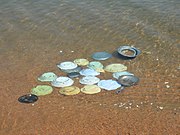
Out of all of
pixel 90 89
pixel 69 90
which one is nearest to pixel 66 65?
pixel 69 90

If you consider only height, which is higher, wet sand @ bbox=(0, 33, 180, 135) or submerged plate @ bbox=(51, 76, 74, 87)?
submerged plate @ bbox=(51, 76, 74, 87)

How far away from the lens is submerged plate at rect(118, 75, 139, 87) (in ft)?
28.5

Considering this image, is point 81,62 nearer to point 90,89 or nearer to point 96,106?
point 90,89

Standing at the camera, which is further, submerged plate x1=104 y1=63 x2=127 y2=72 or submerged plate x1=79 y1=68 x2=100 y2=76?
submerged plate x1=104 y1=63 x2=127 y2=72

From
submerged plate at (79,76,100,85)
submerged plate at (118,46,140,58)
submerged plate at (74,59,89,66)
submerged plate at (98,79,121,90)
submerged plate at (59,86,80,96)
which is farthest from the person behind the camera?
submerged plate at (118,46,140,58)

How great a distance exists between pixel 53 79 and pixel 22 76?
0.82 meters

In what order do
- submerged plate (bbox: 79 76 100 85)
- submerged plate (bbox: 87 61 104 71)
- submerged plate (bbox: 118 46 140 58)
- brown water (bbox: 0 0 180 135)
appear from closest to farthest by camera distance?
brown water (bbox: 0 0 180 135) → submerged plate (bbox: 79 76 100 85) → submerged plate (bbox: 87 61 104 71) → submerged plate (bbox: 118 46 140 58)

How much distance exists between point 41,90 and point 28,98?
0.41 meters

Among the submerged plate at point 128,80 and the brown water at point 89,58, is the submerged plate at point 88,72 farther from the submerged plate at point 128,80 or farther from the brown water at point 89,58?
the submerged plate at point 128,80

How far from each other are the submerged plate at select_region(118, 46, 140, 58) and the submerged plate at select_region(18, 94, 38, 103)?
2.87 m

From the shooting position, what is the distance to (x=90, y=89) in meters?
8.52

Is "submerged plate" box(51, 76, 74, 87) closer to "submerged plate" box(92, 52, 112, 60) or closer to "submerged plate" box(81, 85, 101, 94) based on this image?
"submerged plate" box(81, 85, 101, 94)

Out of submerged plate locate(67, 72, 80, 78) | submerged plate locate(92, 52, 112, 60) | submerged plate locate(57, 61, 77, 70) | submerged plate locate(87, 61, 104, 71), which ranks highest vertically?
submerged plate locate(92, 52, 112, 60)

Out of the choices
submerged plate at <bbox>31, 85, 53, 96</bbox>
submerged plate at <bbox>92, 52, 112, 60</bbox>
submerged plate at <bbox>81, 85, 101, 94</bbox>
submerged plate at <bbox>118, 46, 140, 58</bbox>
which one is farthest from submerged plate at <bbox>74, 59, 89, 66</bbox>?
submerged plate at <bbox>31, 85, 53, 96</bbox>
